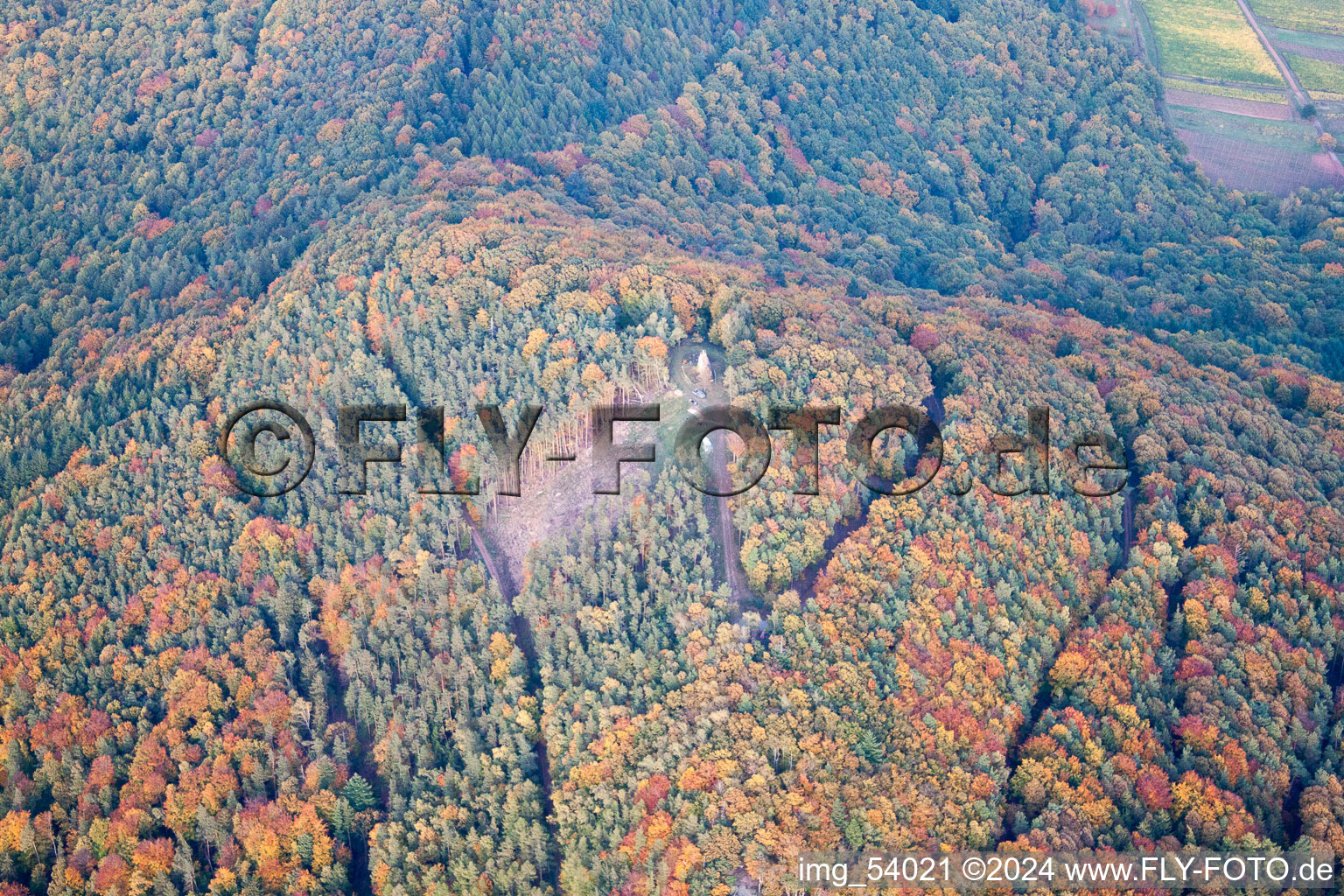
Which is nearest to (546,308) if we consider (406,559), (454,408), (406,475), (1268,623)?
(454,408)

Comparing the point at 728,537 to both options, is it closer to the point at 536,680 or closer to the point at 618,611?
the point at 618,611

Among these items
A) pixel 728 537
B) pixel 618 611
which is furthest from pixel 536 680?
pixel 728 537

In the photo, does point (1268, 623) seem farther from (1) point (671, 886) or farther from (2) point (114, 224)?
(2) point (114, 224)

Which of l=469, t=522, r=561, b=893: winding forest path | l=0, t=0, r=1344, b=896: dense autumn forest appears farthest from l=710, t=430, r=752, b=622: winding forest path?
l=469, t=522, r=561, b=893: winding forest path

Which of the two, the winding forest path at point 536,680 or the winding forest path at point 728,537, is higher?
the winding forest path at point 728,537

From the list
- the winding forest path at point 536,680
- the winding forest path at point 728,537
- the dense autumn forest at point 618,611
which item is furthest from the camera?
the winding forest path at point 728,537

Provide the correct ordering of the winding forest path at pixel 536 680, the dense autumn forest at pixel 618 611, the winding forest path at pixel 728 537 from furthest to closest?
the winding forest path at pixel 728 537 < the winding forest path at pixel 536 680 < the dense autumn forest at pixel 618 611

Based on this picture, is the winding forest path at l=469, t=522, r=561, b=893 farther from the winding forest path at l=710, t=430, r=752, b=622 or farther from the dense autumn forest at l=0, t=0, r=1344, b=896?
the winding forest path at l=710, t=430, r=752, b=622

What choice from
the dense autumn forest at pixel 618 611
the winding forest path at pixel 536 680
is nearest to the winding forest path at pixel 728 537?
the dense autumn forest at pixel 618 611

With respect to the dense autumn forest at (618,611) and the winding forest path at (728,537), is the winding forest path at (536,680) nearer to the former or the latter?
the dense autumn forest at (618,611)
